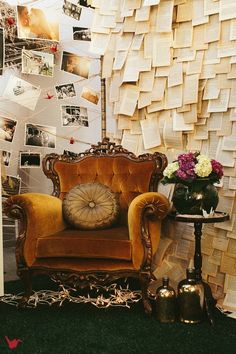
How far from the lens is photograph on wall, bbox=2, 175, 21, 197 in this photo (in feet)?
10.6

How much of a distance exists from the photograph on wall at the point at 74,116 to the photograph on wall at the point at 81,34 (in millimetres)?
545

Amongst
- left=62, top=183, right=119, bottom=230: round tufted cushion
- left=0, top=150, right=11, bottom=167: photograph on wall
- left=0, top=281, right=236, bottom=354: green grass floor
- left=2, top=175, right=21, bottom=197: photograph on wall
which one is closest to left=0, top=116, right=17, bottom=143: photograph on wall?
left=0, top=150, right=11, bottom=167: photograph on wall

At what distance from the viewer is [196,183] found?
7.88 feet

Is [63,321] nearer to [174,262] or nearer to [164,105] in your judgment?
[174,262]

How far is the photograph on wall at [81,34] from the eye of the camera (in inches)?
135

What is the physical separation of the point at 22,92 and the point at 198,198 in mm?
1640

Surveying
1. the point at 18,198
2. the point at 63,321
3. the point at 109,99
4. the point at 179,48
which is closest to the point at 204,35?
the point at 179,48

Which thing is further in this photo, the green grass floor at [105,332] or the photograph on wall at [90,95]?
the photograph on wall at [90,95]

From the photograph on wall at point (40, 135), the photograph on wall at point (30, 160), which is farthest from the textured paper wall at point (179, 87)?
the photograph on wall at point (30, 160)

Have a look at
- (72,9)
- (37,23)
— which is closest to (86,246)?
(37,23)

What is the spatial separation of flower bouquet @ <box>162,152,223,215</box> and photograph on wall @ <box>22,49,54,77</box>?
4.84 ft

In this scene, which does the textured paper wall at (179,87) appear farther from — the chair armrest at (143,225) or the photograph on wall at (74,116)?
the chair armrest at (143,225)

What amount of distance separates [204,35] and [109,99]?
34.6 inches

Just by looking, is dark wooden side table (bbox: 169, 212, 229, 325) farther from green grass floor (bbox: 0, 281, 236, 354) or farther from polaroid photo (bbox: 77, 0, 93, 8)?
polaroid photo (bbox: 77, 0, 93, 8)
